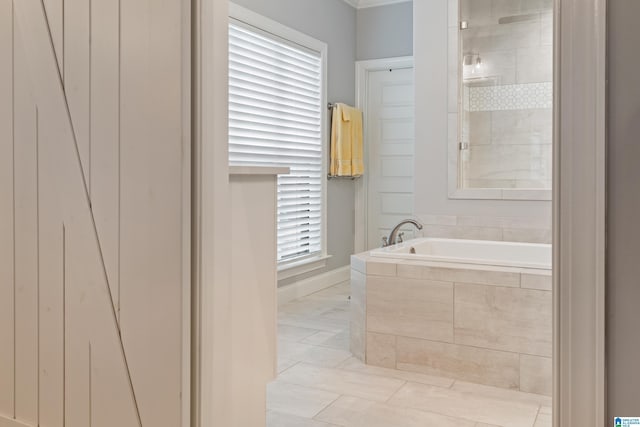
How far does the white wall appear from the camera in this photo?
4.29 metres

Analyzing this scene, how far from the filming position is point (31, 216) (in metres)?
1.89

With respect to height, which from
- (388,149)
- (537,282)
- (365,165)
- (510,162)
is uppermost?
(388,149)

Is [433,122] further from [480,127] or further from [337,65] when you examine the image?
[337,65]

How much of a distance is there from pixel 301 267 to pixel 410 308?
6.25ft

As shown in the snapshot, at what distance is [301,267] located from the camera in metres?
4.74

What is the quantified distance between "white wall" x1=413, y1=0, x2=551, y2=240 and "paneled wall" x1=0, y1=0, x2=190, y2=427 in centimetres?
310

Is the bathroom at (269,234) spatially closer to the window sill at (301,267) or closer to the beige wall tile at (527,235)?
the beige wall tile at (527,235)

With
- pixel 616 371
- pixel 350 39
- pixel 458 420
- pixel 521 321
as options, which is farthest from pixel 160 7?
pixel 350 39

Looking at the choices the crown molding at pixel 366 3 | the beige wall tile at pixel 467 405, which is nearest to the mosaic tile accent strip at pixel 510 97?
the crown molding at pixel 366 3

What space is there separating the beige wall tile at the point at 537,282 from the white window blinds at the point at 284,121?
2059 millimetres

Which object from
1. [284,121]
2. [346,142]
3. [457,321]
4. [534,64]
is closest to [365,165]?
[346,142]

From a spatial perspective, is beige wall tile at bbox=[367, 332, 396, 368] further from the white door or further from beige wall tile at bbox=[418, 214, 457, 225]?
the white door

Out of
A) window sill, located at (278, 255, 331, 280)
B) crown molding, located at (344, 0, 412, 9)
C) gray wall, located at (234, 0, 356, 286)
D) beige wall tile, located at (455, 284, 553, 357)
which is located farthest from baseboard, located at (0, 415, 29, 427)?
crown molding, located at (344, 0, 412, 9)

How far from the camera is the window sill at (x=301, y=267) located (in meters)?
4.46
